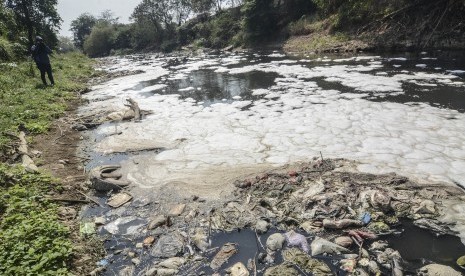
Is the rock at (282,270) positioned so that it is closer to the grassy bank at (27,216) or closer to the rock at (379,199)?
the rock at (379,199)

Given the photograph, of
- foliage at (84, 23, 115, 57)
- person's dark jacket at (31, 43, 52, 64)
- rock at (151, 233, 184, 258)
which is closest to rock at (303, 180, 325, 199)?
rock at (151, 233, 184, 258)

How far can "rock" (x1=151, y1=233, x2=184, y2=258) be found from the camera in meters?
3.27

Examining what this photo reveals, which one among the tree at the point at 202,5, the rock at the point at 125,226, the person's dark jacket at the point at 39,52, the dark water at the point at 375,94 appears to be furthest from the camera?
the tree at the point at 202,5

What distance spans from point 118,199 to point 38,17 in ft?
106

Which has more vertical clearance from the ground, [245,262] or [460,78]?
[460,78]

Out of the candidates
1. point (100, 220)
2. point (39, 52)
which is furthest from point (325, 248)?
point (39, 52)

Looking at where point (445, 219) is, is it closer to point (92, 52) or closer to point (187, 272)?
point (187, 272)

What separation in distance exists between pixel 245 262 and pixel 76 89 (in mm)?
12469

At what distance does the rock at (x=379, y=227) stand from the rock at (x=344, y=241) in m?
0.34

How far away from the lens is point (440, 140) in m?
5.23

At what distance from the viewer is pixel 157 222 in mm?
3777

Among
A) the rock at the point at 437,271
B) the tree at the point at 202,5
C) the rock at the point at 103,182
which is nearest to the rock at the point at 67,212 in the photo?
the rock at the point at 103,182

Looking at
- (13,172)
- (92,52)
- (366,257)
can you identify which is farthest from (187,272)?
(92,52)

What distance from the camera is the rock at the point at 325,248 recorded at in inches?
121
